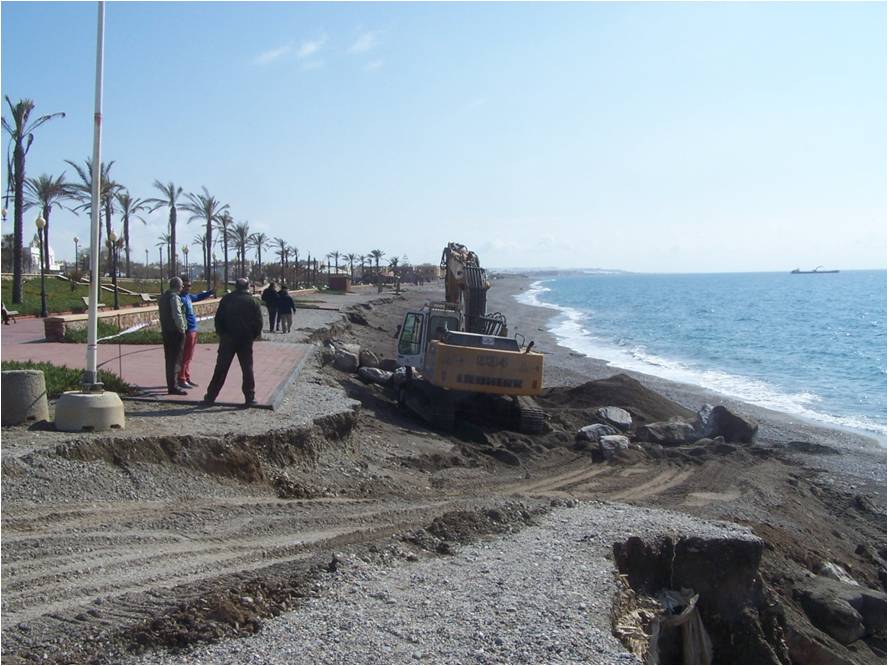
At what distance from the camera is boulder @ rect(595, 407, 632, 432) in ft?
62.4

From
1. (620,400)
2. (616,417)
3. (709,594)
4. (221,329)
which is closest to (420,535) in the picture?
(709,594)

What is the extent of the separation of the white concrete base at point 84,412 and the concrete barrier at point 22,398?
38 cm

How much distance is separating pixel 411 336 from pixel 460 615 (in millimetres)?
13086

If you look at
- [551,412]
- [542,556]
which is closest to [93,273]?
[542,556]

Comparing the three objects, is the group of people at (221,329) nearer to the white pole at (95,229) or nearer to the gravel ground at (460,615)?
the white pole at (95,229)

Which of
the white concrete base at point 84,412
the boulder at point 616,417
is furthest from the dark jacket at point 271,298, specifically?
the white concrete base at point 84,412

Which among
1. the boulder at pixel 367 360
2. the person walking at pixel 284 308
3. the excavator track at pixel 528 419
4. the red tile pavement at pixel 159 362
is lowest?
the excavator track at pixel 528 419

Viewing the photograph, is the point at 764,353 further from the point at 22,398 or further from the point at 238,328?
the point at 22,398

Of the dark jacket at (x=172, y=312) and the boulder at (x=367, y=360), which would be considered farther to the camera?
the boulder at (x=367, y=360)

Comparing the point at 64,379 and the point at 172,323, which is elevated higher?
the point at 172,323

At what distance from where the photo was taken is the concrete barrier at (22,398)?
9.89m

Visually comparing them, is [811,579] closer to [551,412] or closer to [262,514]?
[262,514]

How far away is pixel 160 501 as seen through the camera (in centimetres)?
882

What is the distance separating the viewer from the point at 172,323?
12.2 m
